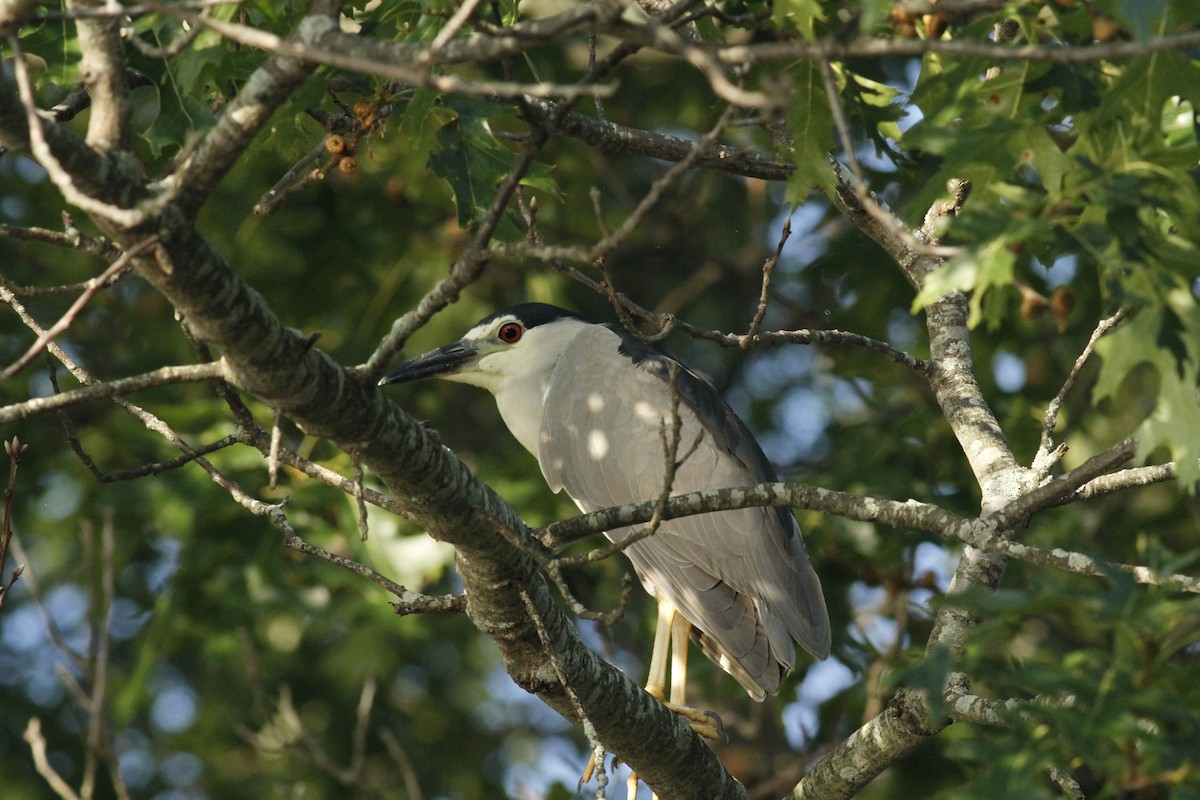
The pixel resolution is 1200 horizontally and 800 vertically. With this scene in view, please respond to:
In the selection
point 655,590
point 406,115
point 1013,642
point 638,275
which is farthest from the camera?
point 638,275

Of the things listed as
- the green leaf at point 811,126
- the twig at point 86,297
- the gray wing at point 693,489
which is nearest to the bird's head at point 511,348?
the gray wing at point 693,489

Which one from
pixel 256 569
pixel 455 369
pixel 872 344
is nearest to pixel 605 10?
pixel 872 344

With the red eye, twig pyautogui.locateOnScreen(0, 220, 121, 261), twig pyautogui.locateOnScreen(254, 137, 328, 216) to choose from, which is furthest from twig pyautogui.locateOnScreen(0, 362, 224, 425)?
the red eye

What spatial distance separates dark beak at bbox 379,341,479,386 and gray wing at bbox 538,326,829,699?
15.2 inches

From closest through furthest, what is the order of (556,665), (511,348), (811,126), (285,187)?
(811,126), (556,665), (285,187), (511,348)

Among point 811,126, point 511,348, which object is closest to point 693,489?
point 511,348

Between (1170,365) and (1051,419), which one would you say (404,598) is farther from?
(1170,365)

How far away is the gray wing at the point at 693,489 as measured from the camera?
159 inches

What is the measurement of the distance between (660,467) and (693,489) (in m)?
0.15

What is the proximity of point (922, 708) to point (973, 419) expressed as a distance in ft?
2.56

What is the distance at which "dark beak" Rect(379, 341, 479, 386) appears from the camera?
174 inches

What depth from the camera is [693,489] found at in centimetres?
438

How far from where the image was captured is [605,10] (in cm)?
177

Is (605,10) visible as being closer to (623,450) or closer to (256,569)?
(623,450)
